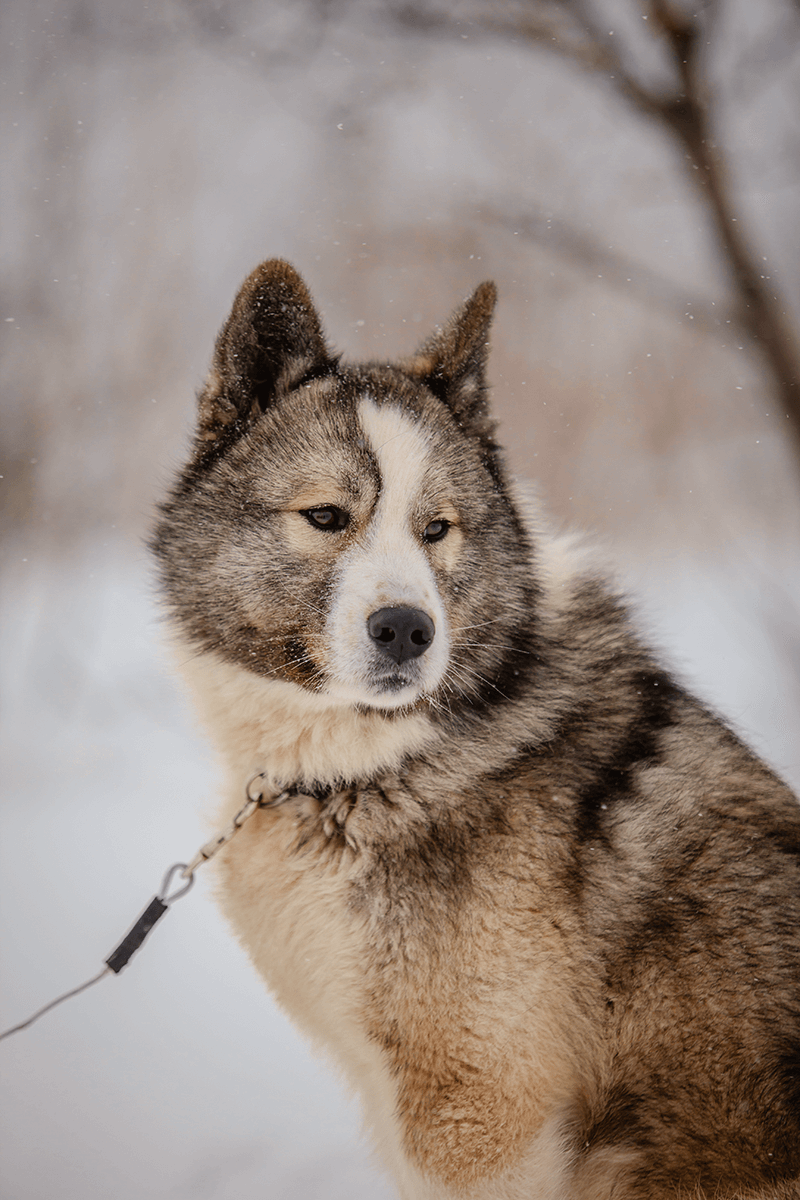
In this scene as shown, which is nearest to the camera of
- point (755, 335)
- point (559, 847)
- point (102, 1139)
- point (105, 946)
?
point (559, 847)

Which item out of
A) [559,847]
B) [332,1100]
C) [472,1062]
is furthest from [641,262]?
[332,1100]

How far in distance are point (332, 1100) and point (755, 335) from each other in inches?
122

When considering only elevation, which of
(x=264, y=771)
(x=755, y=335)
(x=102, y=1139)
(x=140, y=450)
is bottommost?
(x=102, y=1139)

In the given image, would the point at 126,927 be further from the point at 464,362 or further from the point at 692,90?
the point at 692,90

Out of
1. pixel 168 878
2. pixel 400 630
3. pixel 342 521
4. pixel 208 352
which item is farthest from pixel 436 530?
pixel 208 352

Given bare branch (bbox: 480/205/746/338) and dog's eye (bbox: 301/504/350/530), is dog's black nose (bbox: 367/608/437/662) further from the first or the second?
bare branch (bbox: 480/205/746/338)

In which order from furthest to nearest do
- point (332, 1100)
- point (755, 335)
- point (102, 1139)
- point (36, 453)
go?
point (36, 453), point (755, 335), point (332, 1100), point (102, 1139)

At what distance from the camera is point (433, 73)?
3.59 metres

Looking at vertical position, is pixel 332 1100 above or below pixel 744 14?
below

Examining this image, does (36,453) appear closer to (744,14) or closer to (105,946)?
(105,946)

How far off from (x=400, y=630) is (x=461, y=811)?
47 cm

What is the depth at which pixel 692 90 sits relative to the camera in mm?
2799

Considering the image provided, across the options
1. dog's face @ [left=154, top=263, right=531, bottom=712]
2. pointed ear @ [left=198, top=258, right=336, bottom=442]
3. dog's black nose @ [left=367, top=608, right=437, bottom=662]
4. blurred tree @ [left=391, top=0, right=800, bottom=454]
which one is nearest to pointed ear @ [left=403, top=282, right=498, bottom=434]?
dog's face @ [left=154, top=263, right=531, bottom=712]

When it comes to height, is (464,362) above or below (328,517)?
above
